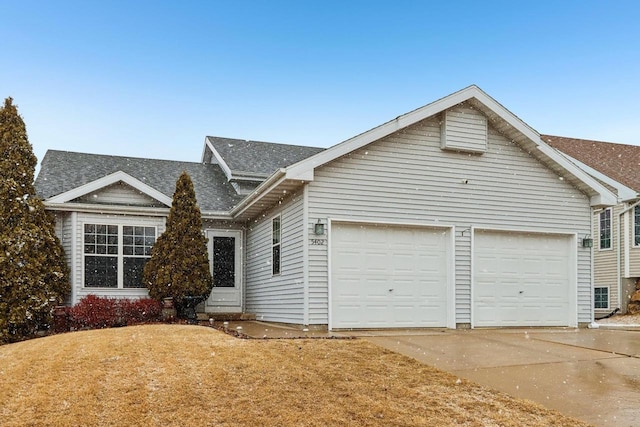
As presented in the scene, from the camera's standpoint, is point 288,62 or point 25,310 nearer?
point 25,310

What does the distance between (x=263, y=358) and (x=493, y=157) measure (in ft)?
26.6

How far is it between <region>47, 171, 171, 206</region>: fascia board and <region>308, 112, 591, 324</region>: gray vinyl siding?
18.1 ft

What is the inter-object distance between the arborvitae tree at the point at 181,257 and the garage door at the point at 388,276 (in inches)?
166

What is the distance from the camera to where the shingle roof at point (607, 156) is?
2134 centimetres

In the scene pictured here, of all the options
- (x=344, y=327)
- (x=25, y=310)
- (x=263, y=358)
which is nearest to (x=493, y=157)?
(x=344, y=327)

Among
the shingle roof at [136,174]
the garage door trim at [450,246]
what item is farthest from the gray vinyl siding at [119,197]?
the garage door trim at [450,246]

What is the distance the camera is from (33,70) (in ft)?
65.7

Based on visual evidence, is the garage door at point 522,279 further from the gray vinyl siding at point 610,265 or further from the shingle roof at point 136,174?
the gray vinyl siding at point 610,265

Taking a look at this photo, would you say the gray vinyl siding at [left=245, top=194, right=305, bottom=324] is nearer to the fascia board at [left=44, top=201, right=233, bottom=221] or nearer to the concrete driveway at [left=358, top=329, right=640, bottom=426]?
the fascia board at [left=44, top=201, right=233, bottom=221]

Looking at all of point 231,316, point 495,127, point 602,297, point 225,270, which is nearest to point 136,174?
point 225,270

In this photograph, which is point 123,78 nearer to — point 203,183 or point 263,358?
point 203,183

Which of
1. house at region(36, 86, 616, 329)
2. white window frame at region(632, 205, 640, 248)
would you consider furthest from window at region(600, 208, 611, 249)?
house at region(36, 86, 616, 329)

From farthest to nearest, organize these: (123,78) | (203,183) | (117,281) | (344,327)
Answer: (123,78) < (203,183) < (117,281) < (344,327)

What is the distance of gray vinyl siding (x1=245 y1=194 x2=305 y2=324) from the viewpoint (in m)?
12.2
